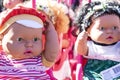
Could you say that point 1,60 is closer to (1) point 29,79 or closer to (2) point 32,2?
(1) point 29,79

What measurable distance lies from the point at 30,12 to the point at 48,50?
20 cm

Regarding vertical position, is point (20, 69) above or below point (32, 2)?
below

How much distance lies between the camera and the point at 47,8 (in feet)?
7.27

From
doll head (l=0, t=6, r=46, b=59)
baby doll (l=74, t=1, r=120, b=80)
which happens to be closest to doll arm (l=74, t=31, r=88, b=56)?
baby doll (l=74, t=1, r=120, b=80)

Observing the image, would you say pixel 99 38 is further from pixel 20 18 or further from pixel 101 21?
pixel 20 18

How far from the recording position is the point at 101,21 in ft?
6.97

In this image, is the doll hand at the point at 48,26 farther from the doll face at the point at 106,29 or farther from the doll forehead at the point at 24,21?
the doll face at the point at 106,29

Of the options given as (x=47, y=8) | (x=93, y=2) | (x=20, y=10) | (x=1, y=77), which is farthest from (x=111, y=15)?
(x=1, y=77)

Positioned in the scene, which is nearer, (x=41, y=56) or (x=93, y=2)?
(x=41, y=56)

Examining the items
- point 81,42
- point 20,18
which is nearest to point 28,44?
point 20,18

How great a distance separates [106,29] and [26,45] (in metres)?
0.42

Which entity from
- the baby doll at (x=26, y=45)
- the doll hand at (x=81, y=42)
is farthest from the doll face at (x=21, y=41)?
the doll hand at (x=81, y=42)

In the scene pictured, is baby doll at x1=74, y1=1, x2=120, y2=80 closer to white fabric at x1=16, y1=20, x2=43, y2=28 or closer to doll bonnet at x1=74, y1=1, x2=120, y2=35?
doll bonnet at x1=74, y1=1, x2=120, y2=35

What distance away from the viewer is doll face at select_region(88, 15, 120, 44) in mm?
2109
